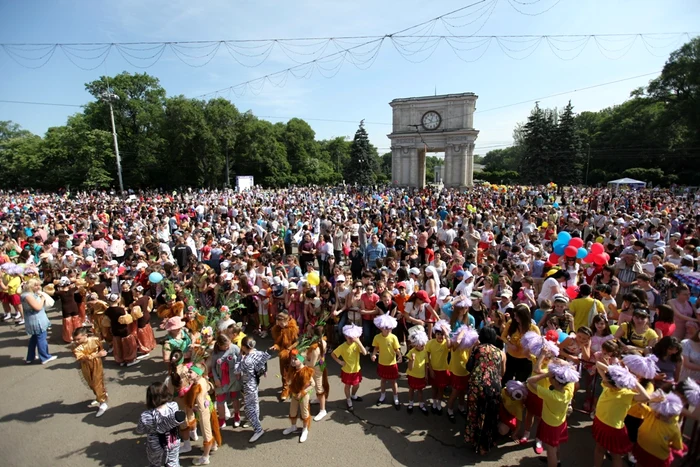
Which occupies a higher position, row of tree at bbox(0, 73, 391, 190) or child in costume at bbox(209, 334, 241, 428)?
row of tree at bbox(0, 73, 391, 190)

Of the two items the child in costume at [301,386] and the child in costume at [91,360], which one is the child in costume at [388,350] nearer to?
the child in costume at [301,386]

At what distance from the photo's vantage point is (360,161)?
179 feet

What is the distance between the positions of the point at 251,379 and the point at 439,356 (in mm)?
2797

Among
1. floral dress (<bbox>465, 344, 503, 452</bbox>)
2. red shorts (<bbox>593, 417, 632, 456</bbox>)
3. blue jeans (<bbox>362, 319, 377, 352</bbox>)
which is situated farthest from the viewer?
blue jeans (<bbox>362, 319, 377, 352</bbox>)

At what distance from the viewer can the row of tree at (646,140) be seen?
45.4 meters

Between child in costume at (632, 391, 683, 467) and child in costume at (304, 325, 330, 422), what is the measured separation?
3925mm

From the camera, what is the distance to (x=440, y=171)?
271 ft

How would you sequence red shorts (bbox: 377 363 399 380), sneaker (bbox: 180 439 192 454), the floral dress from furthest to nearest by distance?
red shorts (bbox: 377 363 399 380) → sneaker (bbox: 180 439 192 454) → the floral dress

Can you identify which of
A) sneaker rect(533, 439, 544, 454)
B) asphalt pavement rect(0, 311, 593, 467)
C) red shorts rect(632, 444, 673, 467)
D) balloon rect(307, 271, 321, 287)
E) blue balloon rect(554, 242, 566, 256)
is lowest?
asphalt pavement rect(0, 311, 593, 467)

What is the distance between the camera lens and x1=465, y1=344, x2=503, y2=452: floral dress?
466 cm

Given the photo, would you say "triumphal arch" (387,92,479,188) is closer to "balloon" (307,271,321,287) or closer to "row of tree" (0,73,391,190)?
"row of tree" (0,73,391,190)

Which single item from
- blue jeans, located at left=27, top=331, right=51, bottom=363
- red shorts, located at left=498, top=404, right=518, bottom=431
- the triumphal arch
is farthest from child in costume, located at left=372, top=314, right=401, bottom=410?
the triumphal arch

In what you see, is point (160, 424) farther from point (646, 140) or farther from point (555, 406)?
point (646, 140)

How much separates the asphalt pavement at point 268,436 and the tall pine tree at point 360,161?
4894 cm
